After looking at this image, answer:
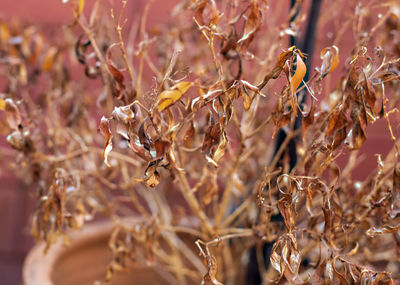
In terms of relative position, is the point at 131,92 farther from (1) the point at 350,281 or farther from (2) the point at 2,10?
(2) the point at 2,10

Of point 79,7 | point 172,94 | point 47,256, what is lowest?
point 47,256

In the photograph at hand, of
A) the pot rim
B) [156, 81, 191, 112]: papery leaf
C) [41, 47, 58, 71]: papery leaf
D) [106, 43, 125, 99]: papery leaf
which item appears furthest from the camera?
[41, 47, 58, 71]: papery leaf

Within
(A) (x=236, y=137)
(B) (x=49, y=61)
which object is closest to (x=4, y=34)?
(B) (x=49, y=61)

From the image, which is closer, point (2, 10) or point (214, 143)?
point (214, 143)

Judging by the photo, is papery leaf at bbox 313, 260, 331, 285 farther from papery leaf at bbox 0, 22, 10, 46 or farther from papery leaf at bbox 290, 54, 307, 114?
papery leaf at bbox 0, 22, 10, 46

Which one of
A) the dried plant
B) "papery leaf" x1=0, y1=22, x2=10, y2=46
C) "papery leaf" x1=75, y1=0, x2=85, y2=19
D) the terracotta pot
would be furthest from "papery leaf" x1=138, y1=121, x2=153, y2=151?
"papery leaf" x1=0, y1=22, x2=10, y2=46

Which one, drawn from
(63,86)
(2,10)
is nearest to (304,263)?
(63,86)

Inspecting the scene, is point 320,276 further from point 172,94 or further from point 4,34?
point 4,34
